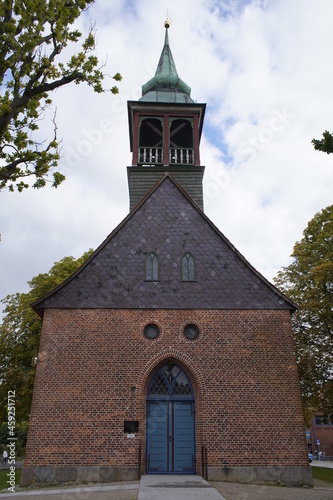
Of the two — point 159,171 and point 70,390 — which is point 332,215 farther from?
point 70,390

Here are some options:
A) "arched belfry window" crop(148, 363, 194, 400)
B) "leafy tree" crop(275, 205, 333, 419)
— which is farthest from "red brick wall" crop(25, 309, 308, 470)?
"leafy tree" crop(275, 205, 333, 419)

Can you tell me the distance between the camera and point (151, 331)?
44.7ft

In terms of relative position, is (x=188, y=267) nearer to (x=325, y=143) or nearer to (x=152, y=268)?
(x=152, y=268)

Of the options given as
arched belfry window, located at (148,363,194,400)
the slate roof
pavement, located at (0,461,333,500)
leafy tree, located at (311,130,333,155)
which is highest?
leafy tree, located at (311,130,333,155)

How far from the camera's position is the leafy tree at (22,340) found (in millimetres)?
22125

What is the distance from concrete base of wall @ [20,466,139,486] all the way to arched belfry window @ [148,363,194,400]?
235 centimetres

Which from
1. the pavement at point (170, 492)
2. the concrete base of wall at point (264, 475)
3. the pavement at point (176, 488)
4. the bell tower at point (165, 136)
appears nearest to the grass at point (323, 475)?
the concrete base of wall at point (264, 475)

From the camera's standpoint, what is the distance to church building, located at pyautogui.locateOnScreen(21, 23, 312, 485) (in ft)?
39.7

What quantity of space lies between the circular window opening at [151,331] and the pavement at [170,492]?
13.4 feet

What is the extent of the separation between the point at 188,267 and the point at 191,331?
7.46 feet

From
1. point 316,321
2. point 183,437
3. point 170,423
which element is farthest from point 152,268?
point 316,321

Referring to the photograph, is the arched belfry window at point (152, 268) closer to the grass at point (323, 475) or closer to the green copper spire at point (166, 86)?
the green copper spire at point (166, 86)

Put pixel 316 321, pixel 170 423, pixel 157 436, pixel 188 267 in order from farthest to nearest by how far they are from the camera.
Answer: pixel 316 321
pixel 188 267
pixel 170 423
pixel 157 436

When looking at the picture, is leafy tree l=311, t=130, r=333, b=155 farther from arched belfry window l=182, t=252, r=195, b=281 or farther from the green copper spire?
the green copper spire
